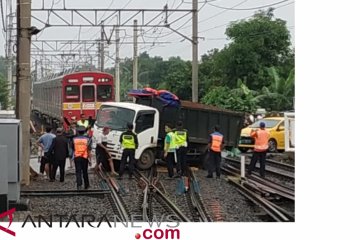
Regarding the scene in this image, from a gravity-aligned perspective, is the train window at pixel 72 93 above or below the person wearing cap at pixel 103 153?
above

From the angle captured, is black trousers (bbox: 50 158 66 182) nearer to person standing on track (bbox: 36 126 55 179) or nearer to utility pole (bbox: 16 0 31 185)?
person standing on track (bbox: 36 126 55 179)

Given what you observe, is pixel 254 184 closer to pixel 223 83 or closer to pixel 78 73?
pixel 223 83

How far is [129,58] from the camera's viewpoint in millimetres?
10672

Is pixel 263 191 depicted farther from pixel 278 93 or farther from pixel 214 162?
pixel 214 162

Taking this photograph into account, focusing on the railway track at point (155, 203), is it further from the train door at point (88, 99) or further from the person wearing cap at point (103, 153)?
the train door at point (88, 99)

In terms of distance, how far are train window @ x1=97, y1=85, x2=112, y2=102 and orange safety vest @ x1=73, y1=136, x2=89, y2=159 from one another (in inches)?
59.3

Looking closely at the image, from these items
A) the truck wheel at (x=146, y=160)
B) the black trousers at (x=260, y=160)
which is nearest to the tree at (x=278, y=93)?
the black trousers at (x=260, y=160)

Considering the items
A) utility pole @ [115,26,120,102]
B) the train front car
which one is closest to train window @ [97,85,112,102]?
the train front car

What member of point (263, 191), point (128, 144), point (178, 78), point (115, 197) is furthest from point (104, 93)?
point (263, 191)

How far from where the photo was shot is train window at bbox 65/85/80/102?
33.8 ft

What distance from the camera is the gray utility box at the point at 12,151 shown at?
242 inches
